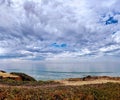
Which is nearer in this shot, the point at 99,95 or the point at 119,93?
the point at 99,95

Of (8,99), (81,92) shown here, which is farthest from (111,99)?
(8,99)

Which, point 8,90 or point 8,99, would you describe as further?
point 8,90

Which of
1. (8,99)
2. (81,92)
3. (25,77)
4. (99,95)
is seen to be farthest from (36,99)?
(25,77)

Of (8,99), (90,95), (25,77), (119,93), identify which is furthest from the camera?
(25,77)

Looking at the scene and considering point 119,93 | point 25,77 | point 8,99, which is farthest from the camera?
point 25,77

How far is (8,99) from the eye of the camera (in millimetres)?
13195

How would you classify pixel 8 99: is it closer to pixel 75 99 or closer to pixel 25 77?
pixel 75 99

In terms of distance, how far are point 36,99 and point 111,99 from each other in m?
4.42

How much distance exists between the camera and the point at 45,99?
43.6 feet

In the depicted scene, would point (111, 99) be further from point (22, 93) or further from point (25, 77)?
point (25, 77)

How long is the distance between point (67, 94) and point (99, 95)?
2000 millimetres

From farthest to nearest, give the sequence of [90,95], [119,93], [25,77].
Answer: [25,77]
[119,93]
[90,95]

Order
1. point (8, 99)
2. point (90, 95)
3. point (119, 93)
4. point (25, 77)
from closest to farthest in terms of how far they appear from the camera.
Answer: point (8, 99) < point (90, 95) < point (119, 93) < point (25, 77)

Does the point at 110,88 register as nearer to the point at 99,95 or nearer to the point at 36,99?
the point at 99,95
